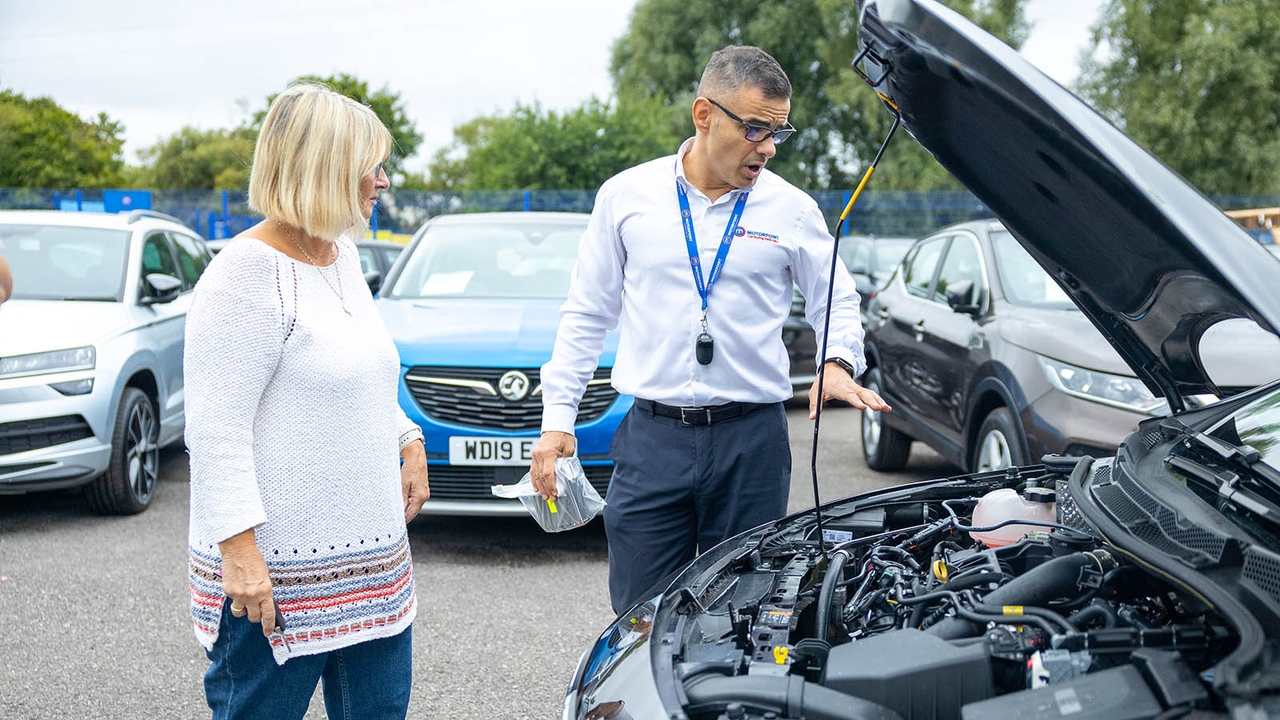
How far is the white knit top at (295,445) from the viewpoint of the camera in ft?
6.51

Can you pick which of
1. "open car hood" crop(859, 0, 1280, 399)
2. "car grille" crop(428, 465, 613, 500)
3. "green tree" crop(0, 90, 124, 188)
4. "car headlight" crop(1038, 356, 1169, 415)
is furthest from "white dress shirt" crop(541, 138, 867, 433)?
"green tree" crop(0, 90, 124, 188)

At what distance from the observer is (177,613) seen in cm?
438

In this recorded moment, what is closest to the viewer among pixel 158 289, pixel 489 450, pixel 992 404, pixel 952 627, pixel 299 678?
pixel 952 627

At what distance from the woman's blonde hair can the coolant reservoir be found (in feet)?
4.88

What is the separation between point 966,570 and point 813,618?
307 millimetres

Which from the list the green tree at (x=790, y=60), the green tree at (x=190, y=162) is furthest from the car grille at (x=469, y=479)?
the green tree at (x=190, y=162)

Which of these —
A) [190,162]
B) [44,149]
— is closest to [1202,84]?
[44,149]

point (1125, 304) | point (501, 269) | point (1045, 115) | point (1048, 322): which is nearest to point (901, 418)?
point (1048, 322)

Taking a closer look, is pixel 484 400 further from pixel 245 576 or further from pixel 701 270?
pixel 245 576

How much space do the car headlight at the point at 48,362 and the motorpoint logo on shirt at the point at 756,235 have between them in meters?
4.10

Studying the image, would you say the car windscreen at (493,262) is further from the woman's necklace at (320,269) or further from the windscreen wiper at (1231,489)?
the windscreen wiper at (1231,489)

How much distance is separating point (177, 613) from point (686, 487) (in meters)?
2.63

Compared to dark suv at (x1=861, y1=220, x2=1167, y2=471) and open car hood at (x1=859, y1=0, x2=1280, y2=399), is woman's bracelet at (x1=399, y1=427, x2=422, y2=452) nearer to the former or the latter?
open car hood at (x1=859, y1=0, x2=1280, y2=399)

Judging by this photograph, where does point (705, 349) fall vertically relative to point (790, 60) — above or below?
below
